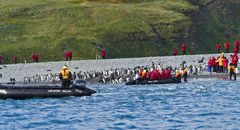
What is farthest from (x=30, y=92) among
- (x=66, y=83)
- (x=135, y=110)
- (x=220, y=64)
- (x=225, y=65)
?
(x=225, y=65)

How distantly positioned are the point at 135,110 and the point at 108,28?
286 feet

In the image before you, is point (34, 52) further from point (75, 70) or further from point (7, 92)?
point (7, 92)

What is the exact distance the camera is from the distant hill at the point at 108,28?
134875 mm

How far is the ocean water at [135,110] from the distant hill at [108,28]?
54291 mm

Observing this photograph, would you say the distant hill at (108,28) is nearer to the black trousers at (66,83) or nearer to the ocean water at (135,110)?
the ocean water at (135,110)

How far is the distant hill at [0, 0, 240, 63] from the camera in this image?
443 ft

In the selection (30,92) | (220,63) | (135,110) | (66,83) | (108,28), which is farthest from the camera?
(108,28)

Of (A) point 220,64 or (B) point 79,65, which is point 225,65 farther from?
(B) point 79,65

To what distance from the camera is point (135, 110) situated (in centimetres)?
5947

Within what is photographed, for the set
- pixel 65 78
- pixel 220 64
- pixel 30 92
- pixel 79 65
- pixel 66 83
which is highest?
pixel 220 64

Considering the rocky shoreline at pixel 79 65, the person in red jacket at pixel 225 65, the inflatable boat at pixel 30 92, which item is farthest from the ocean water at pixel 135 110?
the rocky shoreline at pixel 79 65

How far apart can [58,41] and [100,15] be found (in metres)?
18.5

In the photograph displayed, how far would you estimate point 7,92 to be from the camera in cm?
6962

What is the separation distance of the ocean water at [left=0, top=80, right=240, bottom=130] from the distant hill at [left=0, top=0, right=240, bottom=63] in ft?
178
